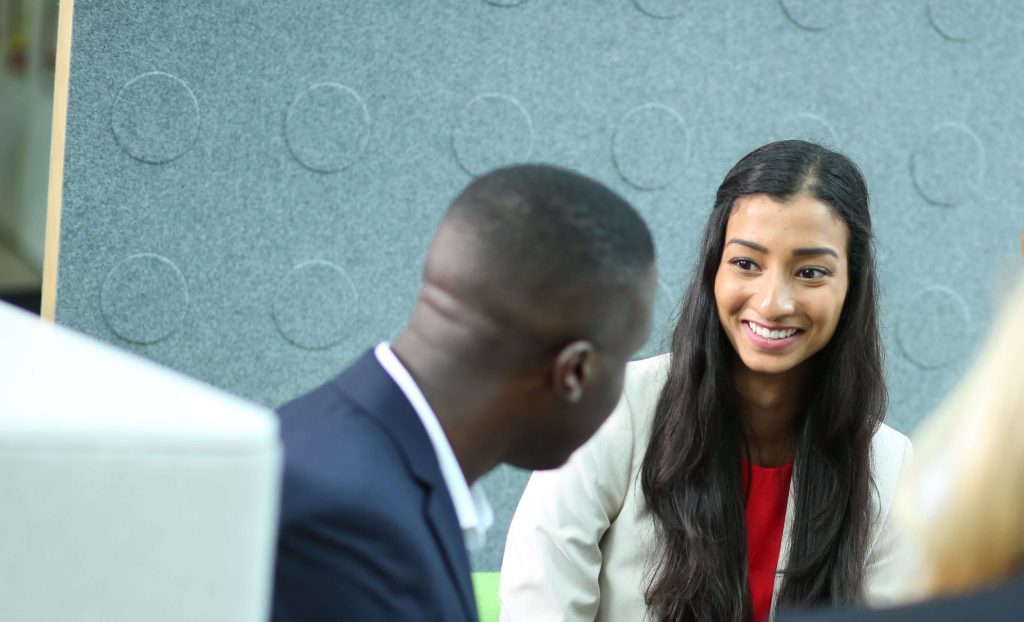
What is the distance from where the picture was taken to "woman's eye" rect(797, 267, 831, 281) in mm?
1480

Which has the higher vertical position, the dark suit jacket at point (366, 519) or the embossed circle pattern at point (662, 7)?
the embossed circle pattern at point (662, 7)

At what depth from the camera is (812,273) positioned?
1484 millimetres

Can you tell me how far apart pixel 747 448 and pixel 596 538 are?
0.74 ft

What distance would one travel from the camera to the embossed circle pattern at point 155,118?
6.51ft

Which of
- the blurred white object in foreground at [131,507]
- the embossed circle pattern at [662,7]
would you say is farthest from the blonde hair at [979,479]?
the embossed circle pattern at [662,7]

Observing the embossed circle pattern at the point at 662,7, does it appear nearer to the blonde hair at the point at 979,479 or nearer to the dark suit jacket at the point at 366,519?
the dark suit jacket at the point at 366,519

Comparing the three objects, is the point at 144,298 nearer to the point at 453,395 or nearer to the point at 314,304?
the point at 314,304

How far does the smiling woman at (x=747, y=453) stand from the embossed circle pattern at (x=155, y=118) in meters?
0.91

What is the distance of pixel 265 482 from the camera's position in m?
0.50

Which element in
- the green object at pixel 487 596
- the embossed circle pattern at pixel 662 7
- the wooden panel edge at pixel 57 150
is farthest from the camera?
the embossed circle pattern at pixel 662 7

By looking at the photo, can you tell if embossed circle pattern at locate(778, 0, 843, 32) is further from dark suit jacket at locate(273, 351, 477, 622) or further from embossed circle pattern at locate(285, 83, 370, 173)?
dark suit jacket at locate(273, 351, 477, 622)

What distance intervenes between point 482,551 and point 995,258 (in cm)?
119

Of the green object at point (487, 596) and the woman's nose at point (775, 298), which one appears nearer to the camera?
the woman's nose at point (775, 298)

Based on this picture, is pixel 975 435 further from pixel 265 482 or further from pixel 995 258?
pixel 995 258
